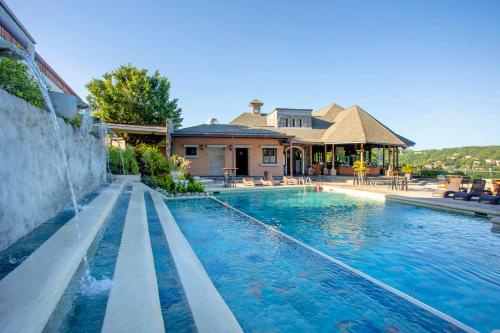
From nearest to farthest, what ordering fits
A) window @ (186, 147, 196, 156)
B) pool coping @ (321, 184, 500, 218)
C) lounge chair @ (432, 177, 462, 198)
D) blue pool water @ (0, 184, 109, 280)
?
blue pool water @ (0, 184, 109, 280) → pool coping @ (321, 184, 500, 218) → lounge chair @ (432, 177, 462, 198) → window @ (186, 147, 196, 156)

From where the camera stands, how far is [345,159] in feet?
92.2

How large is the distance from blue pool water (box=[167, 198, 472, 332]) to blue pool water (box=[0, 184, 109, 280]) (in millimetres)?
2433

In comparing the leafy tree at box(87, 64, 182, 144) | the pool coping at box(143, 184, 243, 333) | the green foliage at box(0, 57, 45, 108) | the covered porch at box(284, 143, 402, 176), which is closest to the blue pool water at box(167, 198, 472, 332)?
the pool coping at box(143, 184, 243, 333)

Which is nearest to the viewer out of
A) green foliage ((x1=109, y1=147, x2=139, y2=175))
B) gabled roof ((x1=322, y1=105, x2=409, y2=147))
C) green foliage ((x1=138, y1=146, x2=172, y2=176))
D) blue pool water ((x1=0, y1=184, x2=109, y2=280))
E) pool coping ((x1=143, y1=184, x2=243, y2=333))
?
pool coping ((x1=143, y1=184, x2=243, y2=333))

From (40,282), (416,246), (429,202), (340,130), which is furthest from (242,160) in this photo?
(40,282)

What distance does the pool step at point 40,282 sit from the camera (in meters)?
2.02

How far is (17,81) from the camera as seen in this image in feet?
14.2

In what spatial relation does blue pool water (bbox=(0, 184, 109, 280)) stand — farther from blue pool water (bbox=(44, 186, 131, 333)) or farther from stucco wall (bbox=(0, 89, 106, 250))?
blue pool water (bbox=(44, 186, 131, 333))

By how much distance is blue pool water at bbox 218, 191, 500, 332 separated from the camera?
4.06m

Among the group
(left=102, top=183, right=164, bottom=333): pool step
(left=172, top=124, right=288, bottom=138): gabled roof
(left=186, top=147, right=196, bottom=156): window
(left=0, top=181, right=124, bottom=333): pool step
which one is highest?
(left=172, top=124, right=288, bottom=138): gabled roof

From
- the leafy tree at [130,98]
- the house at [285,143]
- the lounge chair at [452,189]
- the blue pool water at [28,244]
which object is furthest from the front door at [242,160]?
the blue pool water at [28,244]

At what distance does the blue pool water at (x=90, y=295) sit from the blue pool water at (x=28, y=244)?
60 centimetres

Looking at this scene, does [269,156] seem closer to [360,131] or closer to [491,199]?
[360,131]

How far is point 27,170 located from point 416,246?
7.70 meters
